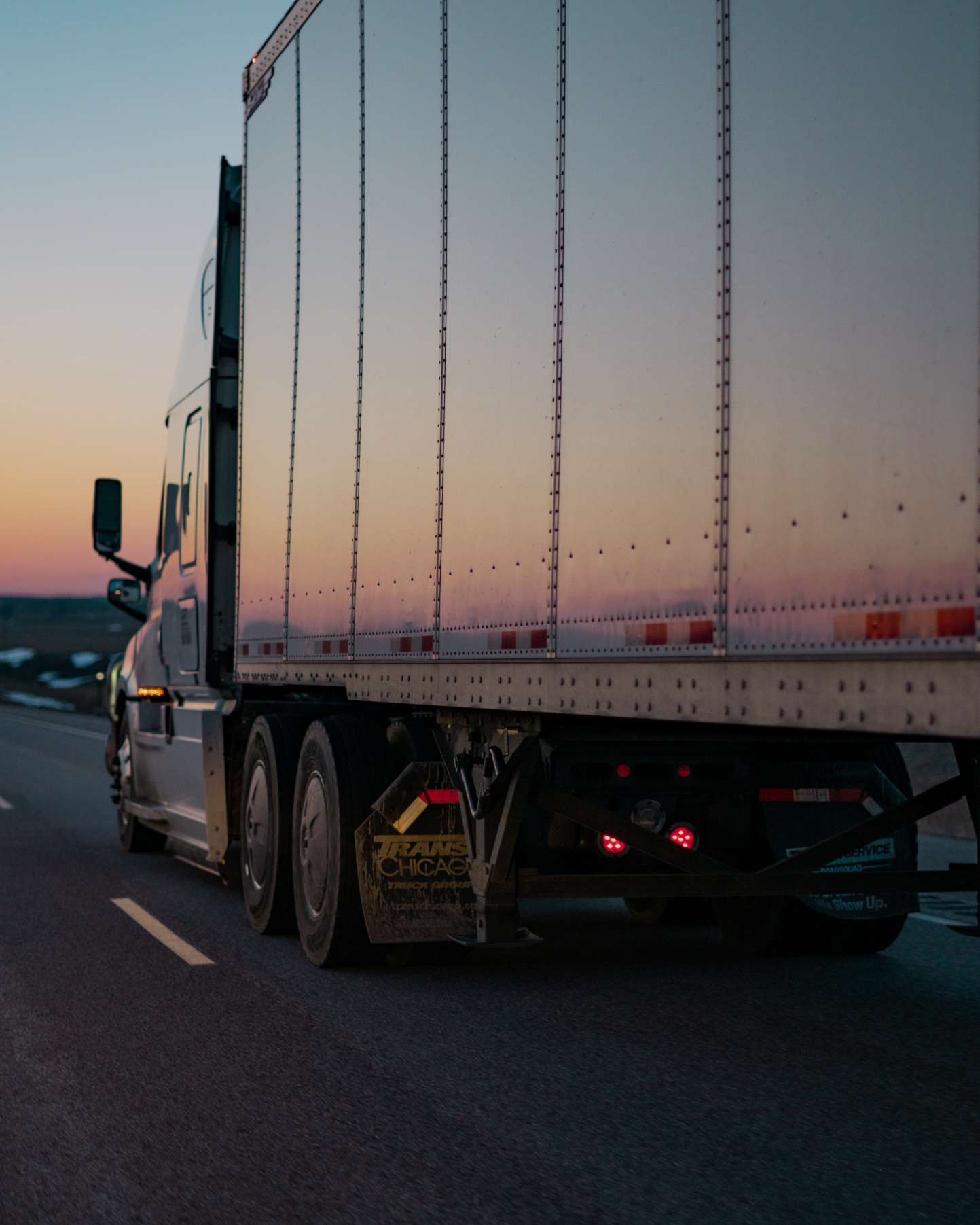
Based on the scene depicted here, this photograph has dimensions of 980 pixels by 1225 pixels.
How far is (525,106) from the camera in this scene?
551 centimetres

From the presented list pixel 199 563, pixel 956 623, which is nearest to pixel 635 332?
pixel 956 623

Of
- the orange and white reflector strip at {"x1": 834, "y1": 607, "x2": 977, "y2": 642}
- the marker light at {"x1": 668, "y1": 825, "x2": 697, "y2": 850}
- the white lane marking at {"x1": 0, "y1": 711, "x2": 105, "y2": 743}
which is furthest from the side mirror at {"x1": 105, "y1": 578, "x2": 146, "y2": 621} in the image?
the white lane marking at {"x1": 0, "y1": 711, "x2": 105, "y2": 743}

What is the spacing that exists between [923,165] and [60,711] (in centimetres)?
5919

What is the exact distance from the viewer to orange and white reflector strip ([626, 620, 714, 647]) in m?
4.25

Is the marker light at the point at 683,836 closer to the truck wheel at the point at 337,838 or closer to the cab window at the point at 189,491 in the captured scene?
the truck wheel at the point at 337,838

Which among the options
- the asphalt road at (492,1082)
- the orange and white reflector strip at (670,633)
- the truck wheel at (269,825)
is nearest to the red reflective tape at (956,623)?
the orange and white reflector strip at (670,633)

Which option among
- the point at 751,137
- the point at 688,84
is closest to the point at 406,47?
the point at 688,84

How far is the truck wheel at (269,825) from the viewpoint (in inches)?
320

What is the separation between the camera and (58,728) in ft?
142

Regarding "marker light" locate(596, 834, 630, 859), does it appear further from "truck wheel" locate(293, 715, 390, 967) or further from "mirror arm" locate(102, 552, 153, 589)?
"mirror arm" locate(102, 552, 153, 589)

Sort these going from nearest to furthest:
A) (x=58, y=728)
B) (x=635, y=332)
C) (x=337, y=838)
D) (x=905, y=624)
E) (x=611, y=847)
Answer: (x=905, y=624) < (x=635, y=332) < (x=611, y=847) < (x=337, y=838) < (x=58, y=728)

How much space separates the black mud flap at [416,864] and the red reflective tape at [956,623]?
12.0 ft

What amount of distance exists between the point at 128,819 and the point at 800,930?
6.86 metres

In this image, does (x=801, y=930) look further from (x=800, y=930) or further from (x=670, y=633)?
(x=670, y=633)
